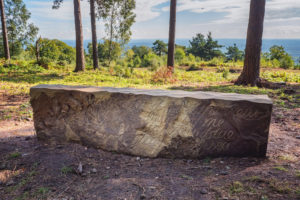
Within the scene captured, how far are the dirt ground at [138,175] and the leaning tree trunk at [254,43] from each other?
14.1 ft

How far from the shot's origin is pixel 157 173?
2766mm

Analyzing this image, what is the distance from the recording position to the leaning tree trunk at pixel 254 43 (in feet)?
23.2

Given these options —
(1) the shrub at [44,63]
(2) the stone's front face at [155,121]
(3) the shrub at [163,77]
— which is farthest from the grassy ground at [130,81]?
(2) the stone's front face at [155,121]

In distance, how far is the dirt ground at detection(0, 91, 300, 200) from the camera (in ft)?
7.31

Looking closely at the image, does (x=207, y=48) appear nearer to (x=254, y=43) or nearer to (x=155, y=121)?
(x=254, y=43)

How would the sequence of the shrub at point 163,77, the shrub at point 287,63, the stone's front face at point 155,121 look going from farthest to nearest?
the shrub at point 287,63
the shrub at point 163,77
the stone's front face at point 155,121

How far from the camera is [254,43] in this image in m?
7.30

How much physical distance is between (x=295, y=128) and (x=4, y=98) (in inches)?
269

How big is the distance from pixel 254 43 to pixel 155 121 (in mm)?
5715

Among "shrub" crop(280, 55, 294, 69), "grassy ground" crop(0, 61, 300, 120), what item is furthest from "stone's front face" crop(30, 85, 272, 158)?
"shrub" crop(280, 55, 294, 69)

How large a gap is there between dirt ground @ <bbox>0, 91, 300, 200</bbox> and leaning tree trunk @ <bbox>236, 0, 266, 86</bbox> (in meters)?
4.31

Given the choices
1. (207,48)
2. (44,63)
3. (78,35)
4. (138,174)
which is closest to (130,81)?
(78,35)

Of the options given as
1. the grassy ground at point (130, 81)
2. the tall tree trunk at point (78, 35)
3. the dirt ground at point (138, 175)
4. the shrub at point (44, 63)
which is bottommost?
the dirt ground at point (138, 175)

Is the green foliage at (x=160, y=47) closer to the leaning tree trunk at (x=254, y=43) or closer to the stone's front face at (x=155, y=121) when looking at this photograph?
the leaning tree trunk at (x=254, y=43)
